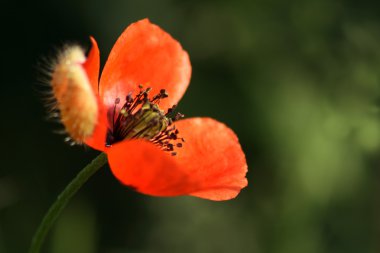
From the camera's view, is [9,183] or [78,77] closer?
[78,77]

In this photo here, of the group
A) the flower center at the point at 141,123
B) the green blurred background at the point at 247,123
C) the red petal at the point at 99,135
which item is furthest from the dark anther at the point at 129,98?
the green blurred background at the point at 247,123

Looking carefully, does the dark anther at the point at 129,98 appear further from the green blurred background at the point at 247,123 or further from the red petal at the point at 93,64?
the green blurred background at the point at 247,123

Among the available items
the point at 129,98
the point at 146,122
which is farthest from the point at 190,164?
the point at 129,98

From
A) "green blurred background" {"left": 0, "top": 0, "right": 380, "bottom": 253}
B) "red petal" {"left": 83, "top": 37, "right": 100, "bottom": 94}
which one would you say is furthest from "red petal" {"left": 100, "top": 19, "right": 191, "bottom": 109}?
"green blurred background" {"left": 0, "top": 0, "right": 380, "bottom": 253}

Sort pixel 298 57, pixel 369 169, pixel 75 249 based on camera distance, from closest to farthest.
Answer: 1. pixel 75 249
2. pixel 369 169
3. pixel 298 57

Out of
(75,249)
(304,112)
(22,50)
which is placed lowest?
(75,249)

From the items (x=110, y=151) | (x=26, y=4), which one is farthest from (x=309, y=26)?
(x=110, y=151)

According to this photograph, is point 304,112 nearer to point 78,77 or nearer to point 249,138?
point 249,138
